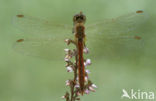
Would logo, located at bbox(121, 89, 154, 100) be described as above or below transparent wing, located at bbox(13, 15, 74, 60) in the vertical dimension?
below

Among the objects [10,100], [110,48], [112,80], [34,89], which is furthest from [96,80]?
[110,48]

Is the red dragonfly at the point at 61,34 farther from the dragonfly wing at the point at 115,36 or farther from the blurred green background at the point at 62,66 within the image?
the blurred green background at the point at 62,66

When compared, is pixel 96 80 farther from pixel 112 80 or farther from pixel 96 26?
pixel 96 26

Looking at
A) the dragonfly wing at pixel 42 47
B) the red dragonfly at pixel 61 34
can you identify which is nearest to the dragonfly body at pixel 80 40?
the red dragonfly at pixel 61 34

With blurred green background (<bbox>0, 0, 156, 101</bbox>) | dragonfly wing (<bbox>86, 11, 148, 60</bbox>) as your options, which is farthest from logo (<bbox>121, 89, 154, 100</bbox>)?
dragonfly wing (<bbox>86, 11, 148, 60</bbox>)

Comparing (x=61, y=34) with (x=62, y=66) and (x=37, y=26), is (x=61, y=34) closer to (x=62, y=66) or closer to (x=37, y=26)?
(x=37, y=26)

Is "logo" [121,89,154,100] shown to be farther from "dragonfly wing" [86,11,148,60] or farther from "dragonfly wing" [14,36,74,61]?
"dragonfly wing" [14,36,74,61]

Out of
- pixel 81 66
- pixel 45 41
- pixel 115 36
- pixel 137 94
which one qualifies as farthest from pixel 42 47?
pixel 137 94
